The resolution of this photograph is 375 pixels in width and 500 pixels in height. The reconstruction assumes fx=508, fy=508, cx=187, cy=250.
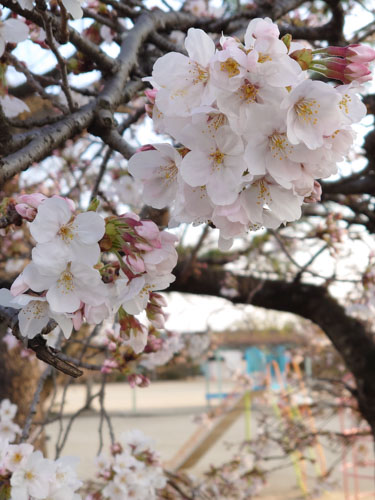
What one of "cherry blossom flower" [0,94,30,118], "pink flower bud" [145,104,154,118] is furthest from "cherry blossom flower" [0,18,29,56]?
"pink flower bud" [145,104,154,118]

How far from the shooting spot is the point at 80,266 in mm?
609

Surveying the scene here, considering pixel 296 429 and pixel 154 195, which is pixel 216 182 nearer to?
pixel 154 195

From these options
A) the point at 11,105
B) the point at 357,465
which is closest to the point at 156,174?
the point at 11,105

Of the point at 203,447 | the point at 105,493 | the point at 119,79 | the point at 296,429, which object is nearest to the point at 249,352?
the point at 203,447

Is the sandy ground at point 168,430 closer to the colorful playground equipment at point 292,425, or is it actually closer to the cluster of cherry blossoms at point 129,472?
the colorful playground equipment at point 292,425

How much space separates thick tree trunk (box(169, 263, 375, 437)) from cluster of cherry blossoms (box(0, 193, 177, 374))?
1.97m

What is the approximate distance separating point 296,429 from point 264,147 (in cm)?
410

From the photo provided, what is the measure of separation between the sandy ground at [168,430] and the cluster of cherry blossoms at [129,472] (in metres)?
0.24

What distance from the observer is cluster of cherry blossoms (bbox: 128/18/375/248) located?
1.75 feet

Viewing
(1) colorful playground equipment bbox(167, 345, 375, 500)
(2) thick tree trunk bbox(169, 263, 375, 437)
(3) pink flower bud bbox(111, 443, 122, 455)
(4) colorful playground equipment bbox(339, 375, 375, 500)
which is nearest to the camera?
(3) pink flower bud bbox(111, 443, 122, 455)

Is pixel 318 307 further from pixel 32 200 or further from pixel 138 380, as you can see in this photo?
pixel 32 200

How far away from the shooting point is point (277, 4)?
6.19 feet

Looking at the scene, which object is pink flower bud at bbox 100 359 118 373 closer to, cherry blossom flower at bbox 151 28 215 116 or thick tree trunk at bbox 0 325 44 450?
cherry blossom flower at bbox 151 28 215 116

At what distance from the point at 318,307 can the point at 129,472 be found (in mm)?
1400
